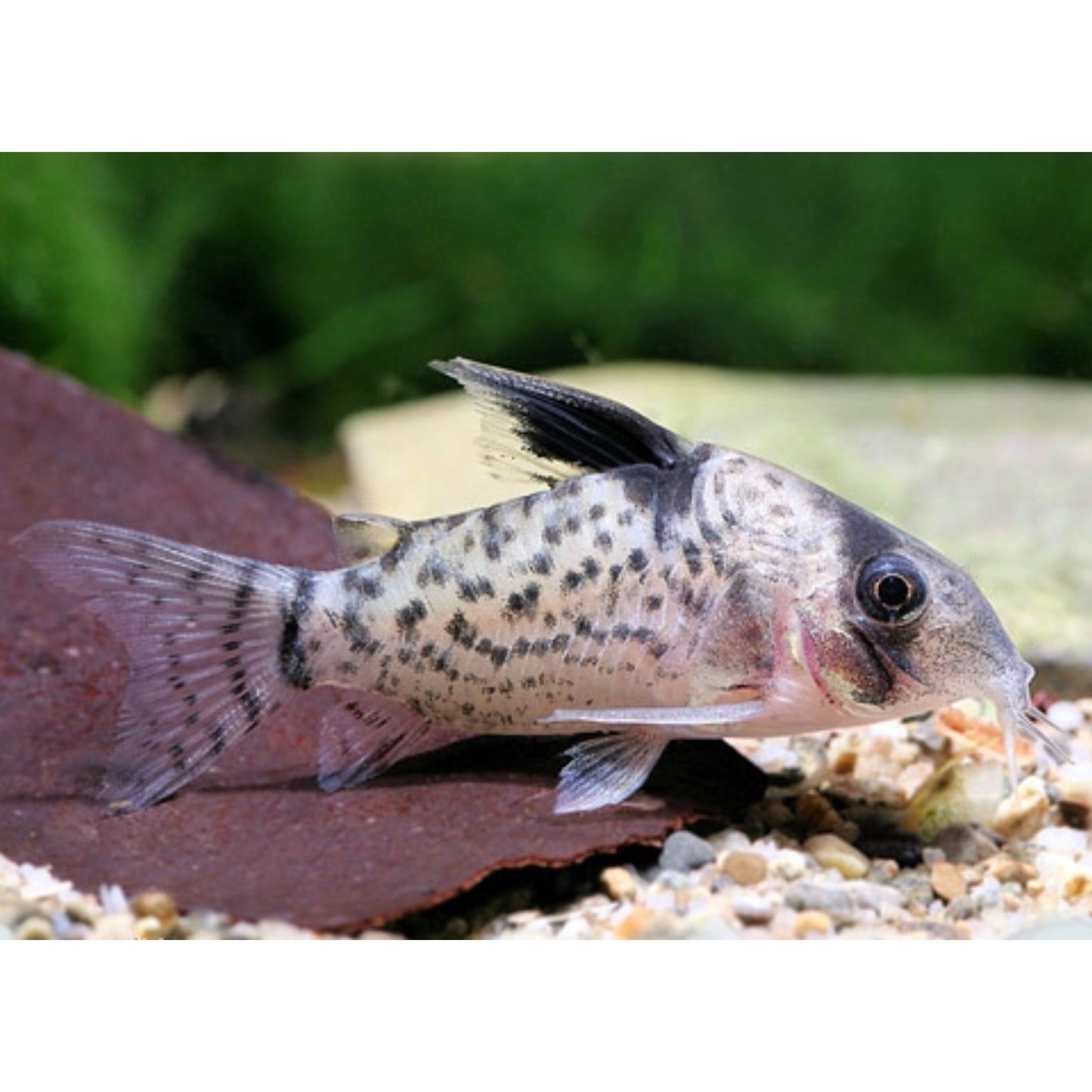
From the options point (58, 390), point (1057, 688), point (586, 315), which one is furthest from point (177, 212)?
point (1057, 688)

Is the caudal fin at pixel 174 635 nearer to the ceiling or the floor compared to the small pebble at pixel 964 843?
nearer to the ceiling

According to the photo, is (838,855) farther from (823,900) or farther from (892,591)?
(892,591)

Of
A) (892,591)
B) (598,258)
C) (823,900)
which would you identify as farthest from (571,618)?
(598,258)

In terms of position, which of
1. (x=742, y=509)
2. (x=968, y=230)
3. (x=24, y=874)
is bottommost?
(x=24, y=874)

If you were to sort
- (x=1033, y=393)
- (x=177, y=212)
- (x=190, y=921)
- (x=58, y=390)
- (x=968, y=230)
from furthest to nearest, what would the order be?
(x=968, y=230) < (x=177, y=212) < (x=1033, y=393) < (x=58, y=390) < (x=190, y=921)

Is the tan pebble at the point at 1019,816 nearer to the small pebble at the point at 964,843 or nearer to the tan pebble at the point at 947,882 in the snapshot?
the small pebble at the point at 964,843

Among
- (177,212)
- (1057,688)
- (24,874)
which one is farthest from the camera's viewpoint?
(177,212)

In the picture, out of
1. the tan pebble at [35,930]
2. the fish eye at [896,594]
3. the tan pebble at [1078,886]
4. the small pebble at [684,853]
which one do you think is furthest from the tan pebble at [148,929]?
the tan pebble at [1078,886]

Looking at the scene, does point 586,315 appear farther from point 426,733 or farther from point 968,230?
point 426,733
